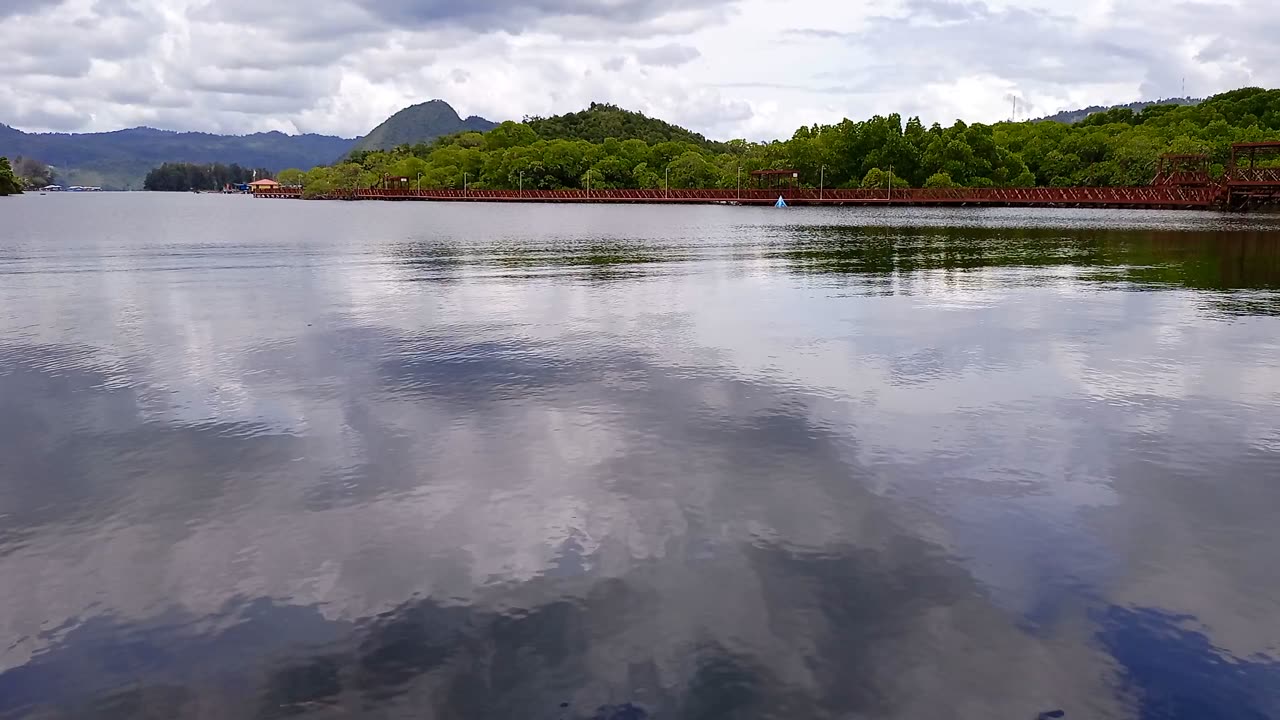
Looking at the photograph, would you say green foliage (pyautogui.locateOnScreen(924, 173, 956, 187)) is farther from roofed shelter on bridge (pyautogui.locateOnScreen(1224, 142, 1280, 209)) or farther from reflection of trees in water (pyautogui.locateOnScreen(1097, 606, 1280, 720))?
reflection of trees in water (pyautogui.locateOnScreen(1097, 606, 1280, 720))

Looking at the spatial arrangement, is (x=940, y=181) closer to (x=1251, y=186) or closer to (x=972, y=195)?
(x=972, y=195)

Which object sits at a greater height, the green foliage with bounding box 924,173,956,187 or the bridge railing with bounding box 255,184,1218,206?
the green foliage with bounding box 924,173,956,187

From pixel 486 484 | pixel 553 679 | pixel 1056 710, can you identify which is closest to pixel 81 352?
pixel 486 484

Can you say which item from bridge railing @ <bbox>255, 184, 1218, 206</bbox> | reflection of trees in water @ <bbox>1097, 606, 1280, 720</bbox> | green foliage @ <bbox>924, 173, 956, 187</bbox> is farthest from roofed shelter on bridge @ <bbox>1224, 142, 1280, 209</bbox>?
reflection of trees in water @ <bbox>1097, 606, 1280, 720</bbox>

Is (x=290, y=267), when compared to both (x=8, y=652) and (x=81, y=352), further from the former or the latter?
(x=8, y=652)

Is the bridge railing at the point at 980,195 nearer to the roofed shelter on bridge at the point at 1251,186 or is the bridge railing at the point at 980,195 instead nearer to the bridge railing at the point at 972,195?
the bridge railing at the point at 972,195

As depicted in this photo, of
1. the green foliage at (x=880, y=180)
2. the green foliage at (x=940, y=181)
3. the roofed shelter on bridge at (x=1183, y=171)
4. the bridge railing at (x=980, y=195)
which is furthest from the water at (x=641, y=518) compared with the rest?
the green foliage at (x=940, y=181)

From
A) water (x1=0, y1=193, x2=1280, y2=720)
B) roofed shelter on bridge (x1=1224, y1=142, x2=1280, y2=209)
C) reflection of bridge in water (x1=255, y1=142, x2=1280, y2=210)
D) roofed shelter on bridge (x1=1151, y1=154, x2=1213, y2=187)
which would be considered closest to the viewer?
water (x1=0, y1=193, x2=1280, y2=720)

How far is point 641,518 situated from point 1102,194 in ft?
488

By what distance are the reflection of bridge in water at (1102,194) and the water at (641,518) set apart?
9760cm

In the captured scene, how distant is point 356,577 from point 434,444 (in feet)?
14.3

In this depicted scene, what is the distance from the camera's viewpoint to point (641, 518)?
34.5 feet

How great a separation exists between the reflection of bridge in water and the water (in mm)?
97596

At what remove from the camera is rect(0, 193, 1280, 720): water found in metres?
7.37
